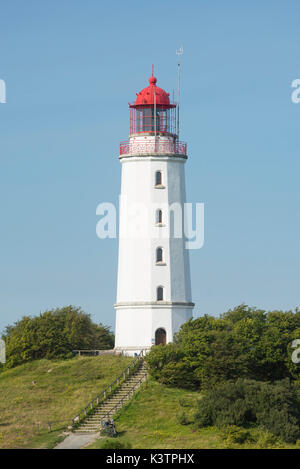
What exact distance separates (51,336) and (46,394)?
8.82m

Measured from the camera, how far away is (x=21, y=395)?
61.8 m

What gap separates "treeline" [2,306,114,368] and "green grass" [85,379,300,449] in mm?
10769

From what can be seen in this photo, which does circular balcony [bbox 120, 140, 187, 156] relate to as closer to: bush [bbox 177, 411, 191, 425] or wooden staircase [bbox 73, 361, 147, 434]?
wooden staircase [bbox 73, 361, 147, 434]

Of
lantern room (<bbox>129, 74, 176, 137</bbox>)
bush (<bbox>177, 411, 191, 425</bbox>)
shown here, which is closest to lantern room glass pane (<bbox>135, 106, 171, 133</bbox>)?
lantern room (<bbox>129, 74, 176, 137</bbox>)

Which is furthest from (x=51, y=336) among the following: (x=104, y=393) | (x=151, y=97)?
(x=151, y=97)

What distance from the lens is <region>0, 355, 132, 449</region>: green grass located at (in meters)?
53.6

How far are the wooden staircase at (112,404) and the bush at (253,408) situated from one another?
515cm

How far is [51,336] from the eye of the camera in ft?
229

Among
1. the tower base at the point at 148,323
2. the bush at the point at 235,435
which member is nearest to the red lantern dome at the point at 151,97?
the tower base at the point at 148,323

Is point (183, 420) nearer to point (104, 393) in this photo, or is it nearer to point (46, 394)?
point (104, 393)

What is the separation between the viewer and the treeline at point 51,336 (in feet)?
229

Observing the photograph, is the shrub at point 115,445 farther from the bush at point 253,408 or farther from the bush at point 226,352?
the bush at point 226,352
